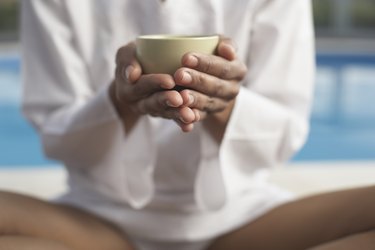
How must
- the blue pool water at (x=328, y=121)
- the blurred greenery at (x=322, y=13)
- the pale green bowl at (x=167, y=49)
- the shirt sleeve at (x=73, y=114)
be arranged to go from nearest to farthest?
the pale green bowl at (x=167, y=49) → the shirt sleeve at (x=73, y=114) → the blue pool water at (x=328, y=121) → the blurred greenery at (x=322, y=13)

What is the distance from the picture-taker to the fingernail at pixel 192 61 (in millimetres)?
904

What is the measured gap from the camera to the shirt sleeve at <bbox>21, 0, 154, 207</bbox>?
4.00ft

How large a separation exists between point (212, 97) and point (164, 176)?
1.05 ft

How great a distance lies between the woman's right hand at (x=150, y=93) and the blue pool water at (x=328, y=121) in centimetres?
240

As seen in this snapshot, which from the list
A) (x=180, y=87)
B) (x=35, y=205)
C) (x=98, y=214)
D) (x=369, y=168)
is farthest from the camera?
(x=369, y=168)

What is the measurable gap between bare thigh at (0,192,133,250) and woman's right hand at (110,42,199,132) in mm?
257

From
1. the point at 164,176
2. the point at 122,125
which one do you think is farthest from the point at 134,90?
the point at 164,176

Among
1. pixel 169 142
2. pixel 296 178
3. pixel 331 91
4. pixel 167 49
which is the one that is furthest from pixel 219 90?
pixel 331 91

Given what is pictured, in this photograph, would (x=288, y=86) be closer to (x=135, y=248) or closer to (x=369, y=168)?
(x=135, y=248)

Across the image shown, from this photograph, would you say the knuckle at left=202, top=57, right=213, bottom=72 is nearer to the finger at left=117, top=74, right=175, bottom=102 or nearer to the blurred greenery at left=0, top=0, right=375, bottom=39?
the finger at left=117, top=74, right=175, bottom=102

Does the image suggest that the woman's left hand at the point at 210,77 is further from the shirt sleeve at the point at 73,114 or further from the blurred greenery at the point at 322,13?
the blurred greenery at the point at 322,13

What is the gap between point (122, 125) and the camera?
1.21 metres

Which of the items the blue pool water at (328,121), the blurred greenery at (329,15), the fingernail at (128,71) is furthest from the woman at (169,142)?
the blurred greenery at (329,15)

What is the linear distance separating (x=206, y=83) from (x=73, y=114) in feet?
1.24
